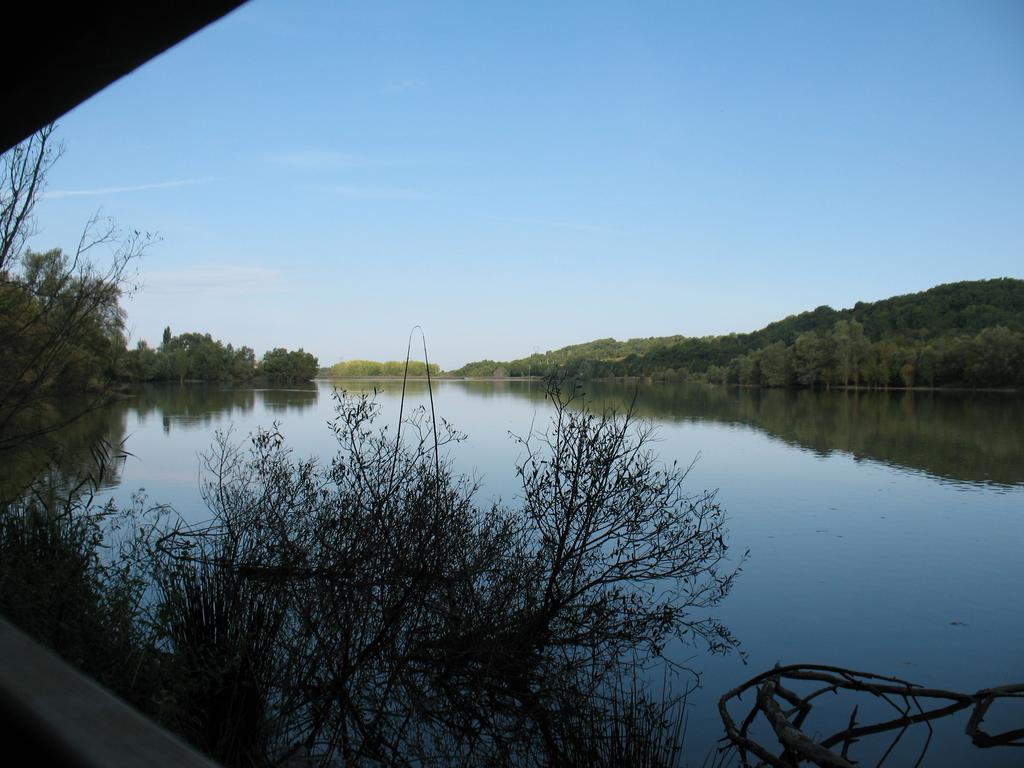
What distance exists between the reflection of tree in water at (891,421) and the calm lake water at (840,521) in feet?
0.61

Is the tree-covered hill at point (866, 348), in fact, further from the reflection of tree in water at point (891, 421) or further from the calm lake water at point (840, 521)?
the calm lake water at point (840, 521)

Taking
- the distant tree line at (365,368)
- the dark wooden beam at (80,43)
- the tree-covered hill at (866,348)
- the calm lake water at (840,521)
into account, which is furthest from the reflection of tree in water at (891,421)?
the dark wooden beam at (80,43)

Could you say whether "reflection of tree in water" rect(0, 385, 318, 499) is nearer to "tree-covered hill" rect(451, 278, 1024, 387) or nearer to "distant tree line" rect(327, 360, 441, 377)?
"distant tree line" rect(327, 360, 441, 377)

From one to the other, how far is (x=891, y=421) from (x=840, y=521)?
80.6 ft

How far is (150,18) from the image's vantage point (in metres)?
0.74

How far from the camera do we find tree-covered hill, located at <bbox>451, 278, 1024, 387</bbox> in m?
36.8

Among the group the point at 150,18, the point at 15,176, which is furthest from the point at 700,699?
the point at 15,176

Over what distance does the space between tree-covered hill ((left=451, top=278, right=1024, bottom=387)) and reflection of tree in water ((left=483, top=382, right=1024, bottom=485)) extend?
1.87 metres

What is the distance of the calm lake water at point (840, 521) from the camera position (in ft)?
30.2

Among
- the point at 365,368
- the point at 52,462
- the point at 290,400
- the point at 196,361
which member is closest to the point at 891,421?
the point at 365,368

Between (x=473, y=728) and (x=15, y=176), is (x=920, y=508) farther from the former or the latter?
(x=15, y=176)

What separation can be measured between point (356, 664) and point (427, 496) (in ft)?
4.98

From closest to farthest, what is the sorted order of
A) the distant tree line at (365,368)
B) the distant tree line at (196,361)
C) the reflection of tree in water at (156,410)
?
the reflection of tree in water at (156,410)
the distant tree line at (365,368)
the distant tree line at (196,361)

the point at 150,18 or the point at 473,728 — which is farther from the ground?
the point at 150,18
